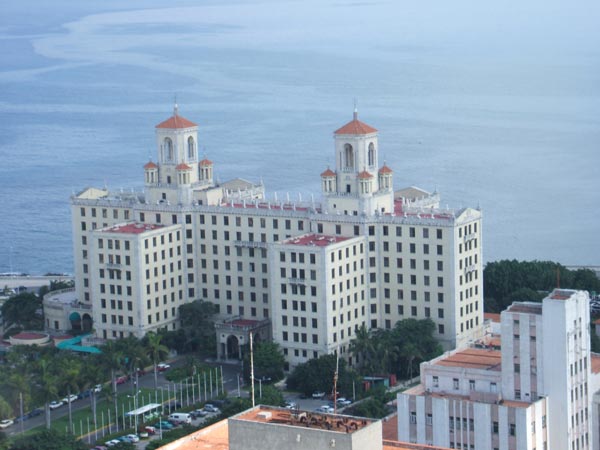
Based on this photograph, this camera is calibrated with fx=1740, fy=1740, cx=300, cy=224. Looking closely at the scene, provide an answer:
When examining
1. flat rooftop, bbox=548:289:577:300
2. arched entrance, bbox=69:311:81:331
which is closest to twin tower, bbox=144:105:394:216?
arched entrance, bbox=69:311:81:331

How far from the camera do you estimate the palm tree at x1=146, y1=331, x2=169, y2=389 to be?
275 ft

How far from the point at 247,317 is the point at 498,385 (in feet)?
96.3

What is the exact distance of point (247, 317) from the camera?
303 ft

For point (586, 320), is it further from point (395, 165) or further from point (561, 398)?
point (395, 165)

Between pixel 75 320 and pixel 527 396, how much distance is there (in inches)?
1486

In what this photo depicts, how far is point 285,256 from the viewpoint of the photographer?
86.1 meters

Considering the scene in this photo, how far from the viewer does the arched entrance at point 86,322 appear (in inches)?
3748

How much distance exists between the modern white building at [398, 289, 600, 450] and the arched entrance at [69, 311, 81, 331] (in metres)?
33.7

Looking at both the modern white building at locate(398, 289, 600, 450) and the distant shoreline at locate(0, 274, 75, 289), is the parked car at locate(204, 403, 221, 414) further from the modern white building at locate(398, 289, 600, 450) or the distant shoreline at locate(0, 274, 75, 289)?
the distant shoreline at locate(0, 274, 75, 289)

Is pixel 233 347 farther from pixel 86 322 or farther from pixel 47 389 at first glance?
pixel 47 389

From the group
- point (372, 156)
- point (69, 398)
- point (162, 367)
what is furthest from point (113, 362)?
point (372, 156)

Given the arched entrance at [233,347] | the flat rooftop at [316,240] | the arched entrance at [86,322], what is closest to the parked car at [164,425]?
the arched entrance at [233,347]

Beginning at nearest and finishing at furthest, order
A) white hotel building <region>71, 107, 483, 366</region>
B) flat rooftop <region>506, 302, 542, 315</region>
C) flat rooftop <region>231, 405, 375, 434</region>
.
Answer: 1. flat rooftop <region>231, 405, 375, 434</region>
2. flat rooftop <region>506, 302, 542, 315</region>
3. white hotel building <region>71, 107, 483, 366</region>

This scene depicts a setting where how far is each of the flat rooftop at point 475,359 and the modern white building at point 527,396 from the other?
0.88 metres
